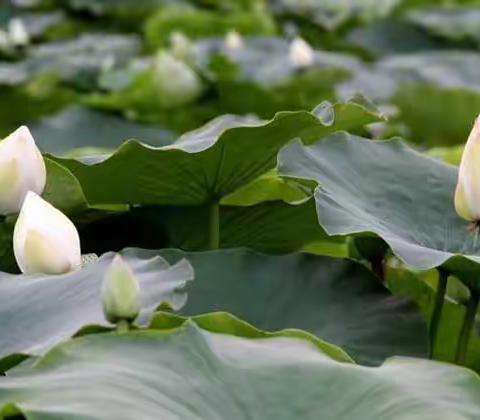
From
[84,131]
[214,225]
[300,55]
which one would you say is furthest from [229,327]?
[300,55]

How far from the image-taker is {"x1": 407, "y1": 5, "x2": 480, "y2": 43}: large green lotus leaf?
14.6 ft

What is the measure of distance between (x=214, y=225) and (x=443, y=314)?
25cm

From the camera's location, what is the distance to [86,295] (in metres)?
0.94

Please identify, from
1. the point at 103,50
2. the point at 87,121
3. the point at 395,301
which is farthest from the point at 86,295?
the point at 103,50

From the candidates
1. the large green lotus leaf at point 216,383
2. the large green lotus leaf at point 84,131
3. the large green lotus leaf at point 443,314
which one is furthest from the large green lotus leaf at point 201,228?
the large green lotus leaf at point 84,131

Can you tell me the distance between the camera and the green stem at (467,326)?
1069 millimetres

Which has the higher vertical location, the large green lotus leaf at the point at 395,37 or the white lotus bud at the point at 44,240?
the white lotus bud at the point at 44,240

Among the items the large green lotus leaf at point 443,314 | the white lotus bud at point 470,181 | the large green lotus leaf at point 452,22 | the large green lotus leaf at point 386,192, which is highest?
the white lotus bud at point 470,181

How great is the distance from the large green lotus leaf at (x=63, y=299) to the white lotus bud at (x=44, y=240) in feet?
0.08

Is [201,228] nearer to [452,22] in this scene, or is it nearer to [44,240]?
[44,240]

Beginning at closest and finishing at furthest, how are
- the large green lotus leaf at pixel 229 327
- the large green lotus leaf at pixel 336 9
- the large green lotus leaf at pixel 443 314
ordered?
the large green lotus leaf at pixel 229 327, the large green lotus leaf at pixel 443 314, the large green lotus leaf at pixel 336 9

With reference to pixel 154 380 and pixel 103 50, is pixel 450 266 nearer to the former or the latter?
pixel 154 380

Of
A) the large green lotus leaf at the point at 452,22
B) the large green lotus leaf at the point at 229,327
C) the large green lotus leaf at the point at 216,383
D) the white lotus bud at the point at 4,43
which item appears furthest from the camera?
the large green lotus leaf at the point at 452,22

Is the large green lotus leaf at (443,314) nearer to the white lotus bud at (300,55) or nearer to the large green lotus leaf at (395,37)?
the white lotus bud at (300,55)
